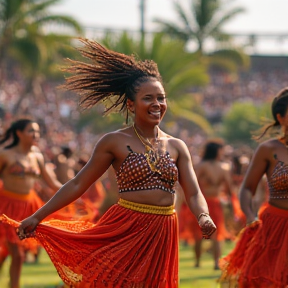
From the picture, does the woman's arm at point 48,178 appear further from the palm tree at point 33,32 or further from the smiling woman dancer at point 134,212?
the palm tree at point 33,32

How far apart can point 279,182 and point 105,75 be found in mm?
1782

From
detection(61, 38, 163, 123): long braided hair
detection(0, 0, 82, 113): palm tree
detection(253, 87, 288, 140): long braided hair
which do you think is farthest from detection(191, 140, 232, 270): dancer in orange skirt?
detection(0, 0, 82, 113): palm tree

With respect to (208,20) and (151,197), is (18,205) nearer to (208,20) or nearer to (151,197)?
(151,197)

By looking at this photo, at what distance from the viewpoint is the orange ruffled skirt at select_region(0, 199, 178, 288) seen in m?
6.04

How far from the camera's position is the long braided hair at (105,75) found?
6496mm

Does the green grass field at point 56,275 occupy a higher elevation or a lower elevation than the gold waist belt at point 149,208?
lower

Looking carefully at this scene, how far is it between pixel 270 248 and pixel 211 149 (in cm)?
701

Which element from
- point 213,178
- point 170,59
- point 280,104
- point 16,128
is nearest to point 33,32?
point 170,59

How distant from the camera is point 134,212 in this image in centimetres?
620

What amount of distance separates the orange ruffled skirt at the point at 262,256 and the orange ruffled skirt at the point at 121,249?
118cm

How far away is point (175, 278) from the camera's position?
6.16m

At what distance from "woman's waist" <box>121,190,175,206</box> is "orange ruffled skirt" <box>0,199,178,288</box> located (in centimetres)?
3

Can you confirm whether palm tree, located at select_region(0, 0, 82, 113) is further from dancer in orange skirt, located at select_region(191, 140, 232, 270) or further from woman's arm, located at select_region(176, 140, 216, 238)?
woman's arm, located at select_region(176, 140, 216, 238)

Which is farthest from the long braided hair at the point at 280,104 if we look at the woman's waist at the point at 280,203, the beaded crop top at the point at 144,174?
the beaded crop top at the point at 144,174
